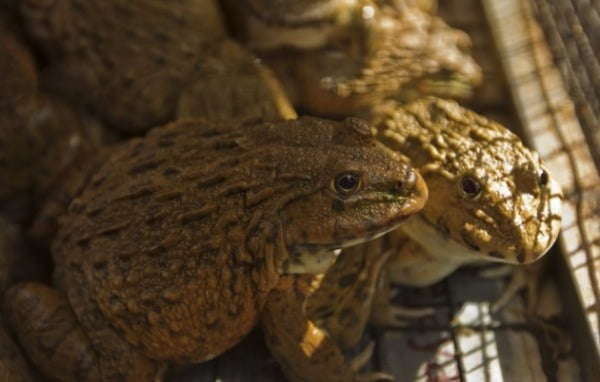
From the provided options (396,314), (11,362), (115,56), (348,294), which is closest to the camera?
(11,362)

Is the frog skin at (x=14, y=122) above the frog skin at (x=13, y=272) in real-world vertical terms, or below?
above

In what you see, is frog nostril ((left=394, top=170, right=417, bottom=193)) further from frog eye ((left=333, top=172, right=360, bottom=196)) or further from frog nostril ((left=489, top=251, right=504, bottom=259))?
frog nostril ((left=489, top=251, right=504, bottom=259))

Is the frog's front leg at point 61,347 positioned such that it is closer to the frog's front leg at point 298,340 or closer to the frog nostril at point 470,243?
the frog's front leg at point 298,340

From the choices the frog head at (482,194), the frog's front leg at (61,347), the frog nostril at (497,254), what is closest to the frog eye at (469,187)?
the frog head at (482,194)

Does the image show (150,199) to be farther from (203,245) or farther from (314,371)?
(314,371)

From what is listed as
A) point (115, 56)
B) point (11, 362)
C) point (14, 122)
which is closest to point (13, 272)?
point (11, 362)

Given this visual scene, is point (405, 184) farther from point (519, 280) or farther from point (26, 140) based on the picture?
point (26, 140)

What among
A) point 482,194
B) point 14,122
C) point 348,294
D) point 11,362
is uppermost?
point 14,122
